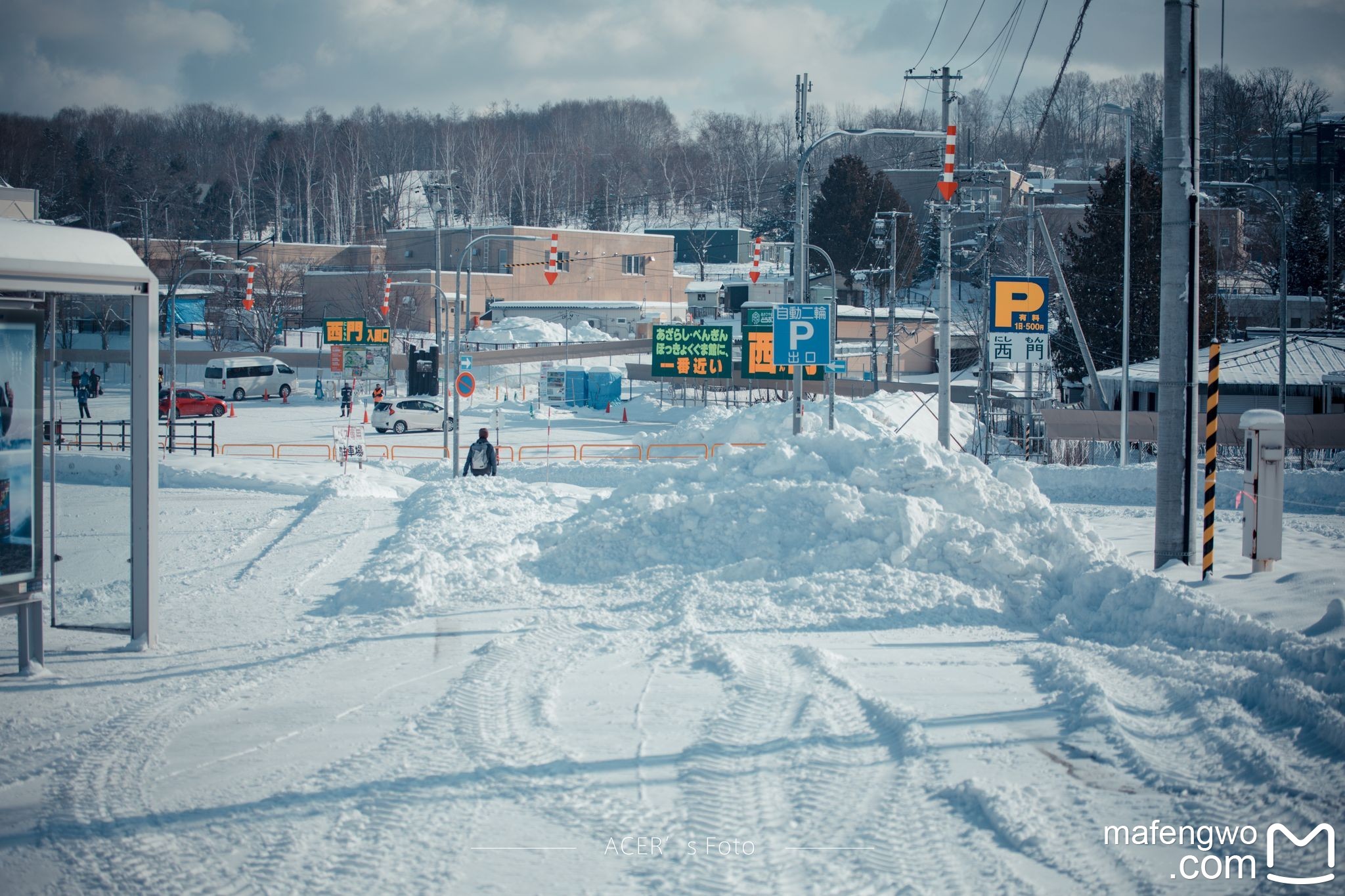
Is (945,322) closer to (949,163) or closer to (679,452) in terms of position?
(949,163)

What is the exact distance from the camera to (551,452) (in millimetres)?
32750

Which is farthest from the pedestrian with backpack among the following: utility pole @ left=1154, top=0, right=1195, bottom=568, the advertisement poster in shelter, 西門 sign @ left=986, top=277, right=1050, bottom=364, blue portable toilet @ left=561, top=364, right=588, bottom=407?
blue portable toilet @ left=561, top=364, right=588, bottom=407

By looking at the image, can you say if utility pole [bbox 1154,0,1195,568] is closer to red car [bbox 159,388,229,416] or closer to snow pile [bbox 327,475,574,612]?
snow pile [bbox 327,475,574,612]

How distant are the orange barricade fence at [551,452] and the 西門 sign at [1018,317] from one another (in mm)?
12934

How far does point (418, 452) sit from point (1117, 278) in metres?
28.3

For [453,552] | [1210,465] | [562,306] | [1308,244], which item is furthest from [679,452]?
[562,306]

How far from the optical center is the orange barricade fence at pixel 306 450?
30.2 meters

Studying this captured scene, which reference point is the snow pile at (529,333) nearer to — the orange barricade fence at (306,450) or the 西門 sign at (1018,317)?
the orange barricade fence at (306,450)

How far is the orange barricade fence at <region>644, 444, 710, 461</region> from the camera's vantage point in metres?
28.1

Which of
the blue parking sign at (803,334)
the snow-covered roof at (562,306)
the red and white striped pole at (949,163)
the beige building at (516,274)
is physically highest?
the beige building at (516,274)

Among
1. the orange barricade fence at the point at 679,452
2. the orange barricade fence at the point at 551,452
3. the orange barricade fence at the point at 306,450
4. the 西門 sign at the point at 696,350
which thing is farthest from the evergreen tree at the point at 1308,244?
the orange barricade fence at the point at 306,450

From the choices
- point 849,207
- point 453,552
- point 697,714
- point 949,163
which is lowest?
point 697,714

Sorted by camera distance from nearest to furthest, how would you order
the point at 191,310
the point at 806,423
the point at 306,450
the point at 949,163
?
the point at 949,163 < the point at 806,423 < the point at 306,450 < the point at 191,310

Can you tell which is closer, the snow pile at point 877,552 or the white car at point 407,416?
the snow pile at point 877,552
